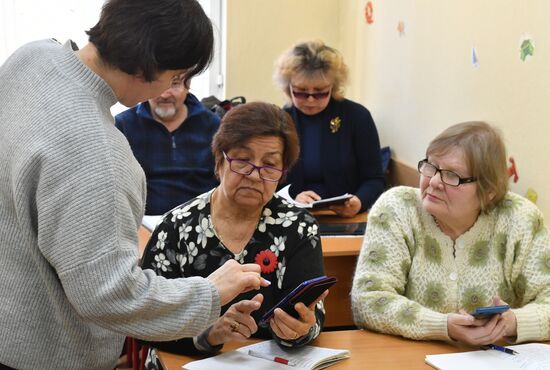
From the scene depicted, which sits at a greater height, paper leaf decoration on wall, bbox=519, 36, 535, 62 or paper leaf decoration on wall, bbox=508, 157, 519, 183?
paper leaf decoration on wall, bbox=519, 36, 535, 62

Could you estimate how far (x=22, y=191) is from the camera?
121 cm

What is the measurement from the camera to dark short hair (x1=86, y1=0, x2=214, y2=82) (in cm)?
127

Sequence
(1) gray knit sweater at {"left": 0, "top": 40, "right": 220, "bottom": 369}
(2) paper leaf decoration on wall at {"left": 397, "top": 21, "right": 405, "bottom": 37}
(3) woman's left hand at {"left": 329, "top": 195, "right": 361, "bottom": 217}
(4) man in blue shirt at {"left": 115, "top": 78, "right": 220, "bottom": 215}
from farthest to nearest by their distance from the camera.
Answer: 1. (2) paper leaf decoration on wall at {"left": 397, "top": 21, "right": 405, "bottom": 37}
2. (4) man in blue shirt at {"left": 115, "top": 78, "right": 220, "bottom": 215}
3. (3) woman's left hand at {"left": 329, "top": 195, "right": 361, "bottom": 217}
4. (1) gray knit sweater at {"left": 0, "top": 40, "right": 220, "bottom": 369}

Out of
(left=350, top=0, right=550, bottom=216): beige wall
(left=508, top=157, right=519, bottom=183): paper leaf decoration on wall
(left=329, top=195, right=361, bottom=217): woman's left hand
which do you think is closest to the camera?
(left=350, top=0, right=550, bottom=216): beige wall

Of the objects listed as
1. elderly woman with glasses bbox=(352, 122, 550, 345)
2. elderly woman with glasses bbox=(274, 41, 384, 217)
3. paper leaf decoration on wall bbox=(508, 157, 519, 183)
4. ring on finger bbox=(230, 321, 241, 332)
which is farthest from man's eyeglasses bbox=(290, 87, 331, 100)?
ring on finger bbox=(230, 321, 241, 332)

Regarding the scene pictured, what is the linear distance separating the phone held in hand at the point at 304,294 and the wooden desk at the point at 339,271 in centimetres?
95

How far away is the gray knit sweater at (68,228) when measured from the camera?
1.19 metres

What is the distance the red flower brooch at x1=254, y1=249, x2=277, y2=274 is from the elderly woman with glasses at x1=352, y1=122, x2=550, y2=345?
0.31 meters

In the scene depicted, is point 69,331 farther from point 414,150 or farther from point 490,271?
point 414,150

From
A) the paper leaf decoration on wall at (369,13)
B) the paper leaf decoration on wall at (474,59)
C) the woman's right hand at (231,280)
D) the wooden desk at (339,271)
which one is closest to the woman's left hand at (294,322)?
the woman's right hand at (231,280)

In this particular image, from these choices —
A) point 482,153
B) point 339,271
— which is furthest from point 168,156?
point 482,153

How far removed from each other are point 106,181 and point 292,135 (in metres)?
0.94

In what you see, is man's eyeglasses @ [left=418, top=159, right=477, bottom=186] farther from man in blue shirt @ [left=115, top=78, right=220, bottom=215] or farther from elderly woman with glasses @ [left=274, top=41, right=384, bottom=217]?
man in blue shirt @ [left=115, top=78, right=220, bottom=215]

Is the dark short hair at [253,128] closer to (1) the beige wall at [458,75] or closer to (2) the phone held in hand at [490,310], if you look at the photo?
(2) the phone held in hand at [490,310]
